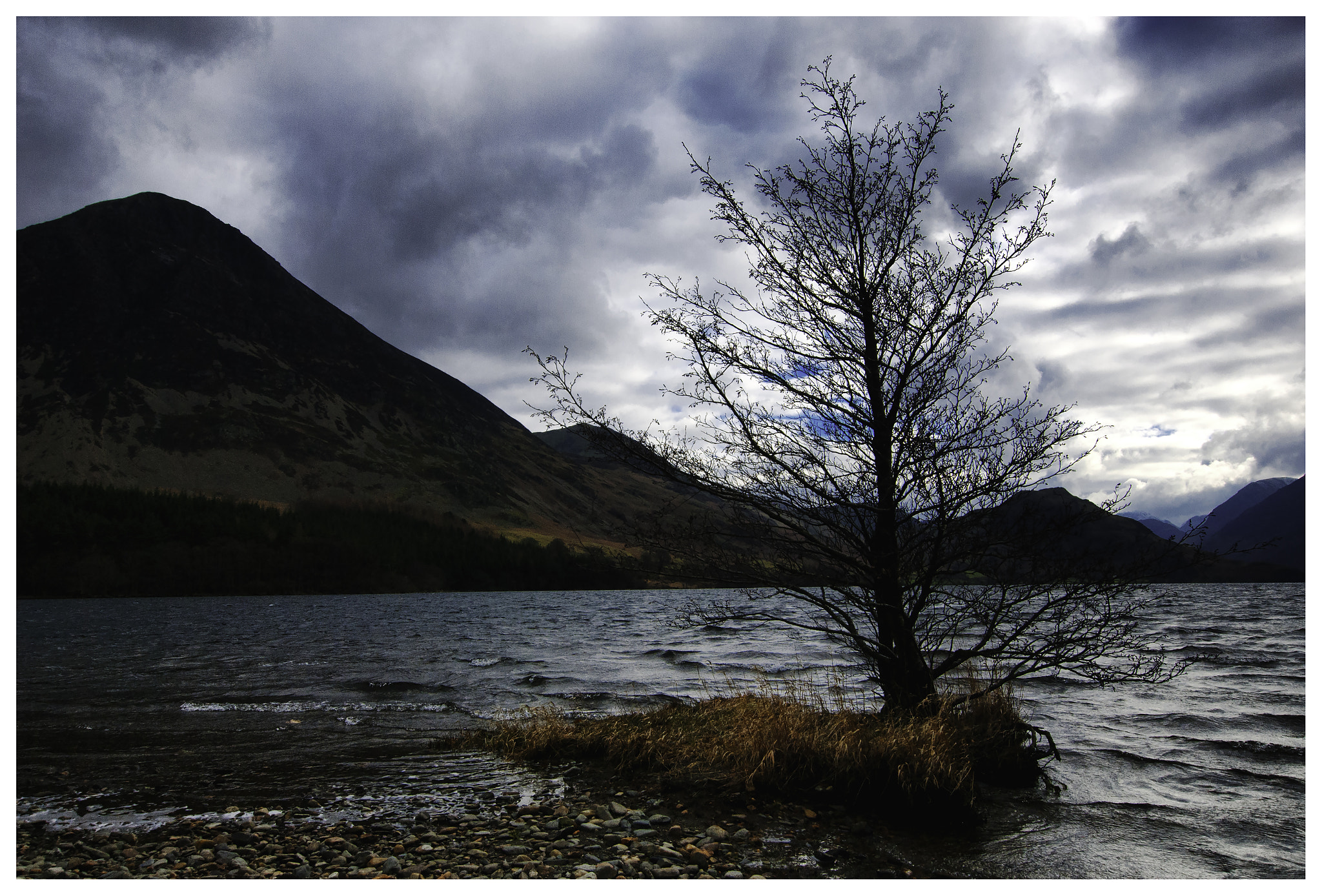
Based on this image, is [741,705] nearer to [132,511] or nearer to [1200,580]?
[132,511]

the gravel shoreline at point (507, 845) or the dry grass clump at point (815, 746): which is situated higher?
the dry grass clump at point (815, 746)

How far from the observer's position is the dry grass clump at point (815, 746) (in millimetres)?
8539

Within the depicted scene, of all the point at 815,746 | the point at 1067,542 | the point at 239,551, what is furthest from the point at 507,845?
the point at 239,551

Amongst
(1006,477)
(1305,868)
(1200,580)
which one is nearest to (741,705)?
(1006,477)

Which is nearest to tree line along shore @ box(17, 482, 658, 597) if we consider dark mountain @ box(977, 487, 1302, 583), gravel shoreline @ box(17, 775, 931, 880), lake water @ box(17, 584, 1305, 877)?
lake water @ box(17, 584, 1305, 877)

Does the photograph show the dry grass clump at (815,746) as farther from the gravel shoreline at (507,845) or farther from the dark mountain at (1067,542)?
the dark mountain at (1067,542)

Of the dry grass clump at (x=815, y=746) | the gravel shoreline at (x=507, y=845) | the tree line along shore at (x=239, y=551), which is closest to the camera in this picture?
the gravel shoreline at (x=507, y=845)

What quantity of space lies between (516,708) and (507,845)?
34.8 ft

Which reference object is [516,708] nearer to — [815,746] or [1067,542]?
[815,746]

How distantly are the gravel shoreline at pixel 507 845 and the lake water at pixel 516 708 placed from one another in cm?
61

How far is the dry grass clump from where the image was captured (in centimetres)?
854

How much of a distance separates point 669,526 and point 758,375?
2.24 m

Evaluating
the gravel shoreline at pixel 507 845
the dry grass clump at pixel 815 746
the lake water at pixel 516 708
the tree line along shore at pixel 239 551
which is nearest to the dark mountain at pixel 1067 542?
the lake water at pixel 516 708

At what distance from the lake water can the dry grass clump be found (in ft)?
2.10
